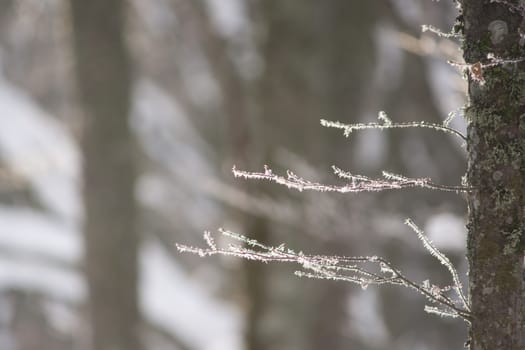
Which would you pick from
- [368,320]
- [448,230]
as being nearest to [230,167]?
[448,230]

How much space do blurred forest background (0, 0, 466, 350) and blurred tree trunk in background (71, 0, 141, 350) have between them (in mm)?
13

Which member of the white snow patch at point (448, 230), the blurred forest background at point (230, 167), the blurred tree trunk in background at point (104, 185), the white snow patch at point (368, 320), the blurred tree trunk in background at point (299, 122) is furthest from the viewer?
the white snow patch at point (368, 320)

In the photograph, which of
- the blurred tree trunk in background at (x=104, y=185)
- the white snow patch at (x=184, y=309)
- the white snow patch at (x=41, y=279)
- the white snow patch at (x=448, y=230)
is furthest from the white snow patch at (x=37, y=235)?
the white snow patch at (x=448, y=230)

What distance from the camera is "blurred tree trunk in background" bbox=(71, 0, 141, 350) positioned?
749cm

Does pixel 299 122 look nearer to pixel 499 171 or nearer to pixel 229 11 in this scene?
pixel 499 171

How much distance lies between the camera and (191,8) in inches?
300

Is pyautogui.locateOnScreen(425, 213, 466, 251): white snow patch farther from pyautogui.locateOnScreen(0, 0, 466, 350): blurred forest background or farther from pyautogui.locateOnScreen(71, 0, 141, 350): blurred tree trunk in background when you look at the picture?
pyautogui.locateOnScreen(71, 0, 141, 350): blurred tree trunk in background

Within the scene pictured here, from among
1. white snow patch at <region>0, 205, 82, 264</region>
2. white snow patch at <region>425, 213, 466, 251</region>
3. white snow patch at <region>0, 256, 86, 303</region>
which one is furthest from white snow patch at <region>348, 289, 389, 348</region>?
white snow patch at <region>425, 213, 466, 251</region>

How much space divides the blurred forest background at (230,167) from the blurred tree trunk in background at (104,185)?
0.01 meters

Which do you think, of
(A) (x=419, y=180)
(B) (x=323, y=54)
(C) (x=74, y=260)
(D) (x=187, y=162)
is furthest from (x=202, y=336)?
(A) (x=419, y=180)

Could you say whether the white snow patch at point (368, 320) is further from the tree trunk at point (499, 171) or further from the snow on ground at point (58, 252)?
the tree trunk at point (499, 171)

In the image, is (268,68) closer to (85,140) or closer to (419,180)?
(85,140)

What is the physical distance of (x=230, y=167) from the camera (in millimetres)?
6602

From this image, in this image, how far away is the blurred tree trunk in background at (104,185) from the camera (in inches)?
295
